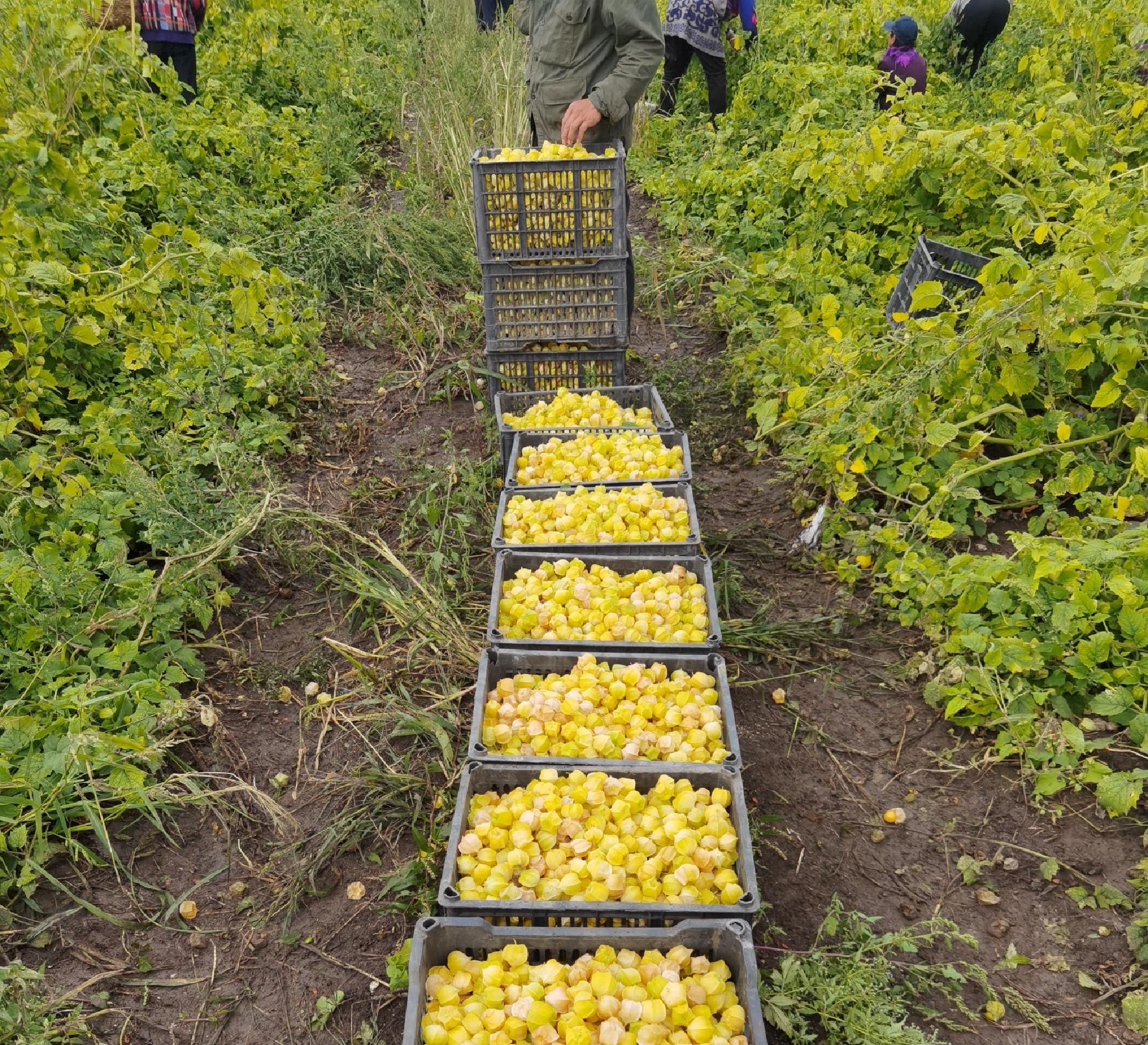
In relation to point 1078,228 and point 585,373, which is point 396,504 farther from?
point 1078,228

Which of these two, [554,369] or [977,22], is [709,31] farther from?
[554,369]

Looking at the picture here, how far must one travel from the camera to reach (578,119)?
13.8 feet

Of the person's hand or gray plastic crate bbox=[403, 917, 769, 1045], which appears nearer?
gray plastic crate bbox=[403, 917, 769, 1045]

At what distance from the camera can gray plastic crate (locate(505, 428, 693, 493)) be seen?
10.9 ft

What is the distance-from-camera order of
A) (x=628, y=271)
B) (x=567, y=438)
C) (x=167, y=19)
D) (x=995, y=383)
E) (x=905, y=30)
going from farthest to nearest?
(x=905, y=30), (x=167, y=19), (x=628, y=271), (x=567, y=438), (x=995, y=383)

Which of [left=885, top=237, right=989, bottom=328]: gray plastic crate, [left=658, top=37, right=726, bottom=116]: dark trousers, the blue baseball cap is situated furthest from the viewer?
[left=658, top=37, right=726, bottom=116]: dark trousers

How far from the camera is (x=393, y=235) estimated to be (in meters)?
6.30

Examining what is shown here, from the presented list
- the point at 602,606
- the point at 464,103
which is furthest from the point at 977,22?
the point at 602,606

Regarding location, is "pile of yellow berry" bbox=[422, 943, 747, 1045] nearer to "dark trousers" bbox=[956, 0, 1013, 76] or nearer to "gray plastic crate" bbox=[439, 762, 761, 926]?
"gray plastic crate" bbox=[439, 762, 761, 926]

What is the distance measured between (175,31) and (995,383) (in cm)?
651

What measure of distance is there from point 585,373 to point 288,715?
7.62 feet

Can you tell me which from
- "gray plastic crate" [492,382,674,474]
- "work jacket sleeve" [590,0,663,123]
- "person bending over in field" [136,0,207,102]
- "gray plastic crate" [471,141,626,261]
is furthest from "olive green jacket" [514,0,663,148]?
"person bending over in field" [136,0,207,102]

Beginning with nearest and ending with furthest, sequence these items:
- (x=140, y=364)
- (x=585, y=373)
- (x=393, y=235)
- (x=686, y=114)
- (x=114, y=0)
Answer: (x=140, y=364)
(x=585, y=373)
(x=114, y=0)
(x=393, y=235)
(x=686, y=114)

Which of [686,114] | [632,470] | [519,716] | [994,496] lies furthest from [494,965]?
[686,114]
